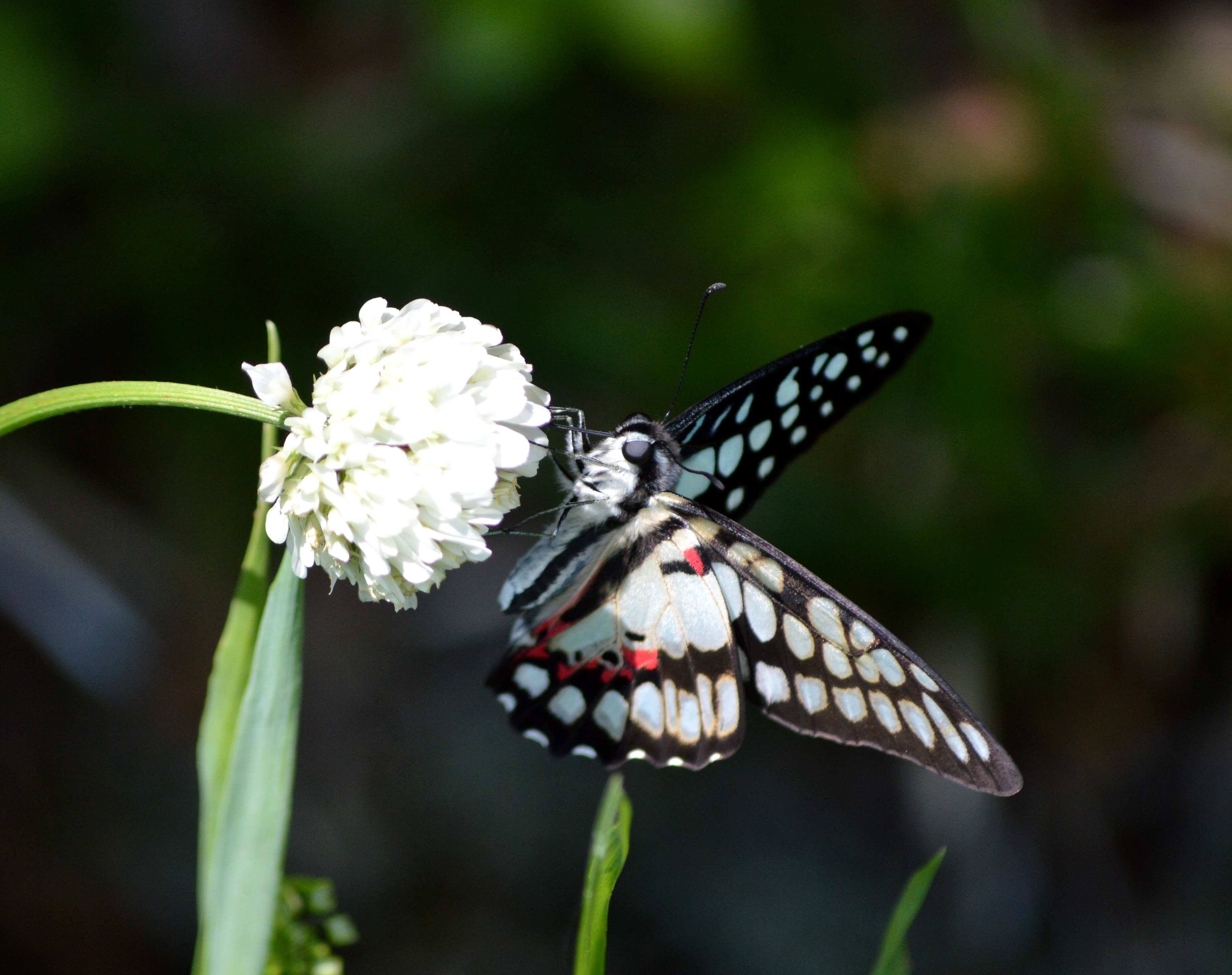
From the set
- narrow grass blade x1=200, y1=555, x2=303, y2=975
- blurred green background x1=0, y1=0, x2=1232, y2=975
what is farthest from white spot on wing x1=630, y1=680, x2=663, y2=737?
blurred green background x1=0, y1=0, x2=1232, y2=975

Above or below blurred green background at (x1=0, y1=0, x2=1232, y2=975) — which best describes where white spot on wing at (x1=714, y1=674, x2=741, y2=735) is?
below

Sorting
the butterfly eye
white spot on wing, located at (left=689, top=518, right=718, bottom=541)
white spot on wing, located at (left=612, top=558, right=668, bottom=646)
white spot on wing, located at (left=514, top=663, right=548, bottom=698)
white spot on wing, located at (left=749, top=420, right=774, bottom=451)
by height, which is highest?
white spot on wing, located at (left=749, top=420, right=774, bottom=451)

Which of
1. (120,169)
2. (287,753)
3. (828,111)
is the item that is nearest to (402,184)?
(120,169)

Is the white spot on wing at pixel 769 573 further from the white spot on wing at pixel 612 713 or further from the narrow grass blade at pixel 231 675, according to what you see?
the narrow grass blade at pixel 231 675

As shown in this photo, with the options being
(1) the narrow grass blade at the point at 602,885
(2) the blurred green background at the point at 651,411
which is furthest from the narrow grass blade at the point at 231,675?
(2) the blurred green background at the point at 651,411

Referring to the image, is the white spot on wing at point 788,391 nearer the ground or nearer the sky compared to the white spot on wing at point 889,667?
nearer the sky

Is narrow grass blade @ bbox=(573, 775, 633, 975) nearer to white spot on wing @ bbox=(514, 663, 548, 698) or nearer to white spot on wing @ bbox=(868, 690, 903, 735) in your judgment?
white spot on wing @ bbox=(868, 690, 903, 735)

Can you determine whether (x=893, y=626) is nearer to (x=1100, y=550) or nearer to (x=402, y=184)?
(x=1100, y=550)
